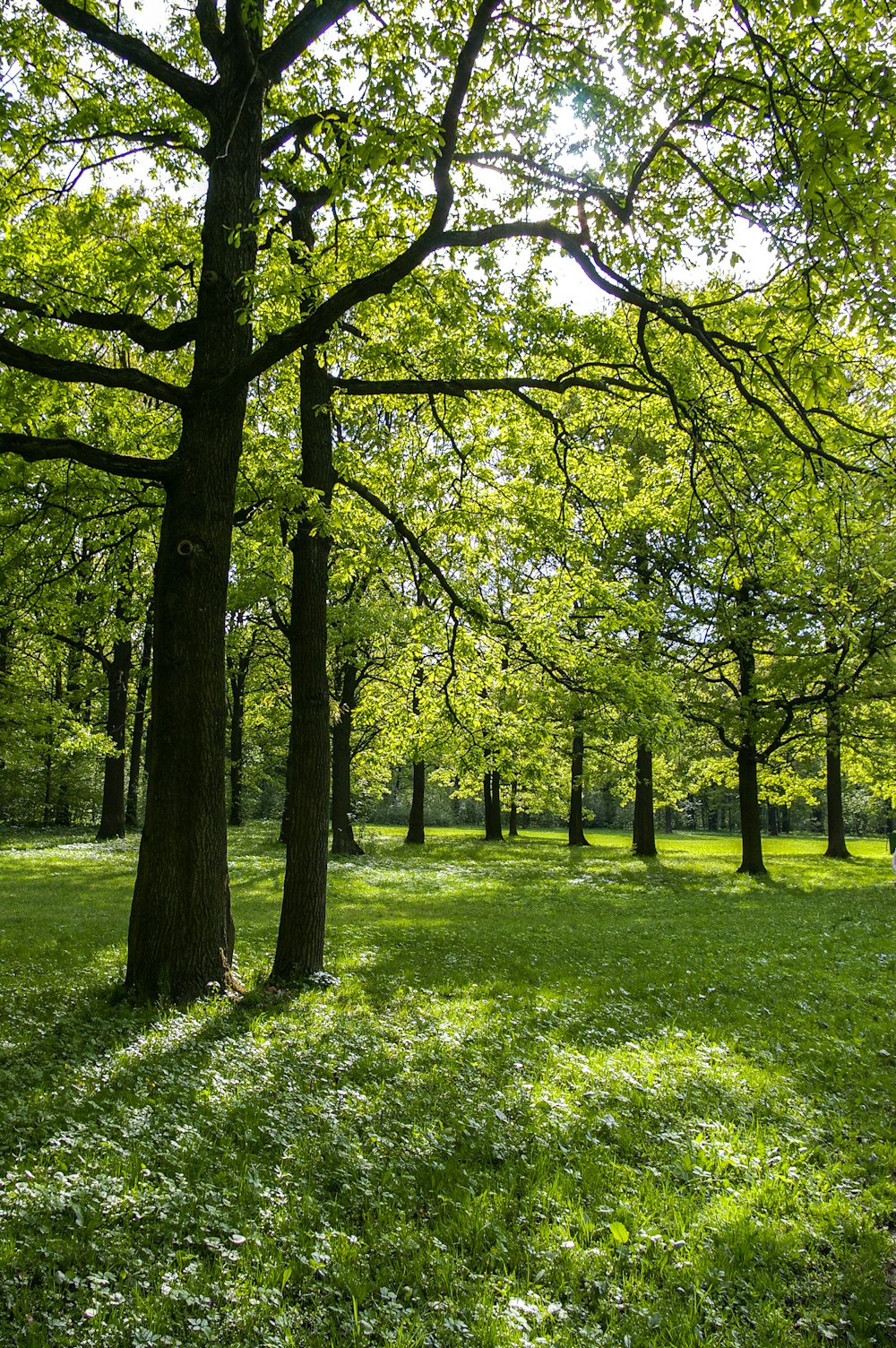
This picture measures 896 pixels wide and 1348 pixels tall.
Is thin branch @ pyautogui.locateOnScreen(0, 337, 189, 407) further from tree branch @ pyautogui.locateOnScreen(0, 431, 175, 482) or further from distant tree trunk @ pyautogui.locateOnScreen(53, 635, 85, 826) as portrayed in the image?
distant tree trunk @ pyautogui.locateOnScreen(53, 635, 85, 826)

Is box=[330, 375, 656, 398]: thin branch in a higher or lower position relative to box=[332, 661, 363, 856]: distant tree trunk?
higher

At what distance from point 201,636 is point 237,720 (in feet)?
87.1

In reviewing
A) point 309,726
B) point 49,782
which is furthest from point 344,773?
point 309,726

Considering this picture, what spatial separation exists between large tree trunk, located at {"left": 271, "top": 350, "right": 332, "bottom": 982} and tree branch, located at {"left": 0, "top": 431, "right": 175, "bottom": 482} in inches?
81.4

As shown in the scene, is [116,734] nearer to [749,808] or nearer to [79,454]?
[79,454]

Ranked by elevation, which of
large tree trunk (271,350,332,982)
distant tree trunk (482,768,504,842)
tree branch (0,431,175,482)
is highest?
tree branch (0,431,175,482)

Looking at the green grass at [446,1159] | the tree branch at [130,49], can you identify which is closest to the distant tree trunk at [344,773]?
the green grass at [446,1159]

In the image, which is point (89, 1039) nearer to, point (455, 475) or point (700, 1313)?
point (700, 1313)

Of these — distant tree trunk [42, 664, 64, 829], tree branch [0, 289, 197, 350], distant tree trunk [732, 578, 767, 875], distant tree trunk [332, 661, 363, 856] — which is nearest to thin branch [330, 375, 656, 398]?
tree branch [0, 289, 197, 350]

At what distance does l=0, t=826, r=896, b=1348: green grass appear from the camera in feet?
11.9

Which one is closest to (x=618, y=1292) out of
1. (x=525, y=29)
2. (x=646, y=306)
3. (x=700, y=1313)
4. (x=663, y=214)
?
(x=700, y=1313)

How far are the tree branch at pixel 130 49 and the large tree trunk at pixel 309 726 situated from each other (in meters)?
2.80

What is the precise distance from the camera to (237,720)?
110 feet

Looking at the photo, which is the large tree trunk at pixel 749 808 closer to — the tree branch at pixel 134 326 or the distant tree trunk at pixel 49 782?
the tree branch at pixel 134 326
